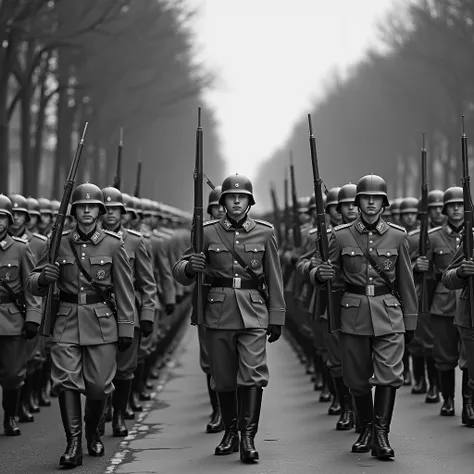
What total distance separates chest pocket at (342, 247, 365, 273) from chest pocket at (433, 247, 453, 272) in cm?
325

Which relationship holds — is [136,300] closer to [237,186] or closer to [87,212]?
[87,212]

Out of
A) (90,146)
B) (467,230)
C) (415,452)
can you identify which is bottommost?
(415,452)

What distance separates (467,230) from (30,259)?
3.88 meters

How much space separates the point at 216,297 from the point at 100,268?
92 cm

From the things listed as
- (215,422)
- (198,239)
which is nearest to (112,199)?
(215,422)

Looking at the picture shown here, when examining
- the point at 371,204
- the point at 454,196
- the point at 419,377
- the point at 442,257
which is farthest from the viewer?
the point at 419,377

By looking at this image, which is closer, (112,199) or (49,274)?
(49,274)

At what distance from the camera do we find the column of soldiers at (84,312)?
988 centimetres

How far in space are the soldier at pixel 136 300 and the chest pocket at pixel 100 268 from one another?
73.9 inches

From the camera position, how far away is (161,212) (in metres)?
19.5

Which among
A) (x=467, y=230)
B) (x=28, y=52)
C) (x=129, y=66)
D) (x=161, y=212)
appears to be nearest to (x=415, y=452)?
(x=467, y=230)

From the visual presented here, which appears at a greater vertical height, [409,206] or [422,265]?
[409,206]

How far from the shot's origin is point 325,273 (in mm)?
9961

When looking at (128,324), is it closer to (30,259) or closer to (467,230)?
(30,259)
